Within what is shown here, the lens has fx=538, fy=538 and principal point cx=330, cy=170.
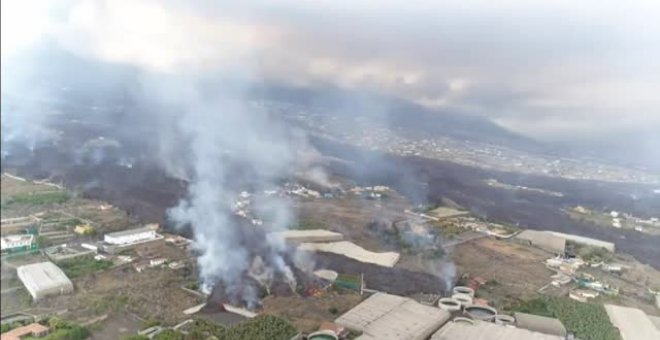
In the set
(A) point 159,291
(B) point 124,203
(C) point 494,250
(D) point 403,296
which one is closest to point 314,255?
(D) point 403,296

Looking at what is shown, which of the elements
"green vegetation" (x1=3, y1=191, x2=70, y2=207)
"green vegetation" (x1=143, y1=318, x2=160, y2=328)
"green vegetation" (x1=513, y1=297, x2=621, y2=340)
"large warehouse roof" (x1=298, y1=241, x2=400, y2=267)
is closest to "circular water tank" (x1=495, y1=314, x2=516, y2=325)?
"green vegetation" (x1=513, y1=297, x2=621, y2=340)

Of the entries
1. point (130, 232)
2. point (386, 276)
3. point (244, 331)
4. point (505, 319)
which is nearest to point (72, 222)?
point (130, 232)

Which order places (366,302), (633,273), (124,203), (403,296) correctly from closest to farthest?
1. (366,302)
2. (403,296)
3. (633,273)
4. (124,203)

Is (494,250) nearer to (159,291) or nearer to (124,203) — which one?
(159,291)

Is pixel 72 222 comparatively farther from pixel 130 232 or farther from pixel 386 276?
pixel 386 276

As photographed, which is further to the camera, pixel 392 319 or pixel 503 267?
pixel 503 267

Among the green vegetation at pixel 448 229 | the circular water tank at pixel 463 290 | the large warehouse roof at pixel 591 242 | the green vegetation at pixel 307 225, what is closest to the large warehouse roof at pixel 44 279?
the green vegetation at pixel 307 225

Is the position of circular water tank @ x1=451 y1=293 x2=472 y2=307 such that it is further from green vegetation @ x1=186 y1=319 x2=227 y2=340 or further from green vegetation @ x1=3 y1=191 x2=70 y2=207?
green vegetation @ x1=3 y1=191 x2=70 y2=207
